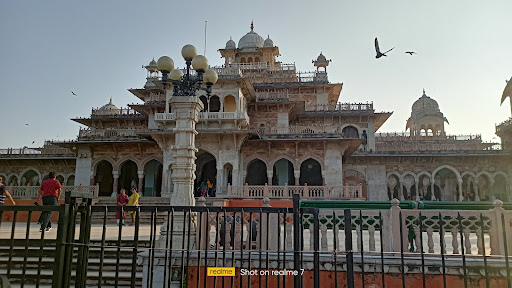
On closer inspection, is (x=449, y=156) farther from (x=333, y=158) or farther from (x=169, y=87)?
(x=169, y=87)

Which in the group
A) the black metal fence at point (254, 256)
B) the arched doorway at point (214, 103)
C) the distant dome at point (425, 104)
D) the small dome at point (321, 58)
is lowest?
the black metal fence at point (254, 256)

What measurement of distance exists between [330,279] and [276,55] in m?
26.3

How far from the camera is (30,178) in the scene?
95.6ft

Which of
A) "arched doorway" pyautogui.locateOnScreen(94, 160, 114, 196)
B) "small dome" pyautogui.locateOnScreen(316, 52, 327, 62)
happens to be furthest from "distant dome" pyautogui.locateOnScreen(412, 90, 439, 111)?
"arched doorway" pyautogui.locateOnScreen(94, 160, 114, 196)

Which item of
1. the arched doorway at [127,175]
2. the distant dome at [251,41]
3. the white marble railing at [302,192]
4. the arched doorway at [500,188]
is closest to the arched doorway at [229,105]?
the white marble railing at [302,192]

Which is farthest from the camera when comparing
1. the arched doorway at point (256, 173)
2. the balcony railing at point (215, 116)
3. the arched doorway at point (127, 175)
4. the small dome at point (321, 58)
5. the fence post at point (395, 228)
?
the small dome at point (321, 58)

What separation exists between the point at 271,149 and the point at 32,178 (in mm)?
20445

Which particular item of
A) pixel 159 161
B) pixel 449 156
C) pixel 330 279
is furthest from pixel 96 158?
pixel 449 156

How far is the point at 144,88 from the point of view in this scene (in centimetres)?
2681

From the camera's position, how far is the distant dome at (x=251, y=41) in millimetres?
30172

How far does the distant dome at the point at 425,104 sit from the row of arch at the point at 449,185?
10.8 meters

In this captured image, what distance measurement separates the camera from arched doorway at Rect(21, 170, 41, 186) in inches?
1113

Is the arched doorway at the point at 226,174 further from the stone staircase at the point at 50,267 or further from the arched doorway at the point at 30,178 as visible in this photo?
the arched doorway at the point at 30,178

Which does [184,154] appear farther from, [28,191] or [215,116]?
[28,191]
